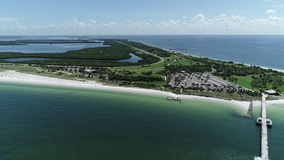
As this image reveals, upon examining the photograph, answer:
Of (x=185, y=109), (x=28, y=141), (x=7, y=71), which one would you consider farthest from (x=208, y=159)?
(x=7, y=71)

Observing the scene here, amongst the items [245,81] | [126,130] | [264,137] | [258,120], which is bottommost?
[264,137]

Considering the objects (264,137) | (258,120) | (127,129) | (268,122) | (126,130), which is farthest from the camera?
(258,120)

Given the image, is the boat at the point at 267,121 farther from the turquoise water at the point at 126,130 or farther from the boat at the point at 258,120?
the turquoise water at the point at 126,130

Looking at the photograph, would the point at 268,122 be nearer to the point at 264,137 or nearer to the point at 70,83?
the point at 264,137

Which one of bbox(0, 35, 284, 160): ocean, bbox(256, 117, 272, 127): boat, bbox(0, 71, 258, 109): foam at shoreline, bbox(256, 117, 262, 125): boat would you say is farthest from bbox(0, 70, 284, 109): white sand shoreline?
bbox(256, 117, 272, 127): boat

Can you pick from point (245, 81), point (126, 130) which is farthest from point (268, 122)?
point (245, 81)

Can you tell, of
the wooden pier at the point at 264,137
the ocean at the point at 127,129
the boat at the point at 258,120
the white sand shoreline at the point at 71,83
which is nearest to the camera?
the wooden pier at the point at 264,137

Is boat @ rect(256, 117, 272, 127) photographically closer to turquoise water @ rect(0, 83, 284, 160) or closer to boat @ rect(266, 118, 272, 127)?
boat @ rect(266, 118, 272, 127)

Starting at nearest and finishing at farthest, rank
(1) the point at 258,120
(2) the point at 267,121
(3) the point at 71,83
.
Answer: (2) the point at 267,121 → (1) the point at 258,120 → (3) the point at 71,83

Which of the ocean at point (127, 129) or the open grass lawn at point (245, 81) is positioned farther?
the open grass lawn at point (245, 81)

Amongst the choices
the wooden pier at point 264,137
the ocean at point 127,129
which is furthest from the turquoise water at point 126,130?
the wooden pier at point 264,137

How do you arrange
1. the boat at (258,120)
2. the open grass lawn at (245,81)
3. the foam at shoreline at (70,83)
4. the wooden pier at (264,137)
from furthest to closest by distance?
1. the open grass lawn at (245,81)
2. the foam at shoreline at (70,83)
3. the boat at (258,120)
4. the wooden pier at (264,137)
